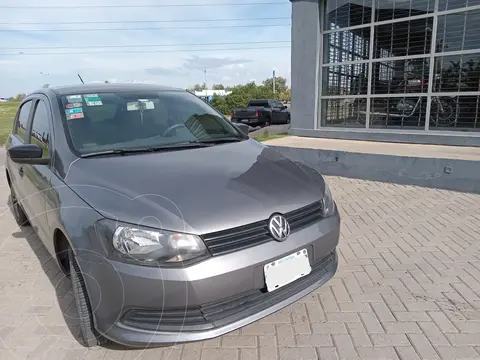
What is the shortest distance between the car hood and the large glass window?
230 inches

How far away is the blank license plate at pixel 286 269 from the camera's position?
203 cm

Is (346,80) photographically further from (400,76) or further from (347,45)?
(400,76)

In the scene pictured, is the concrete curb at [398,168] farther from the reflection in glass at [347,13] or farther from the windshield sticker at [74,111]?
the windshield sticker at [74,111]

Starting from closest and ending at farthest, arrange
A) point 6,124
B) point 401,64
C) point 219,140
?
point 219,140, point 401,64, point 6,124

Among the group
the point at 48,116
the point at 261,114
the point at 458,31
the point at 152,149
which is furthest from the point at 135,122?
the point at 261,114

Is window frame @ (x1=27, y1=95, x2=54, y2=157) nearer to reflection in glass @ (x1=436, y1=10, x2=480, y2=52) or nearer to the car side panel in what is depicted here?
the car side panel

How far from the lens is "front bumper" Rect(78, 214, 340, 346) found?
182 centimetres

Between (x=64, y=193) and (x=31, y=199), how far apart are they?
107 centimetres

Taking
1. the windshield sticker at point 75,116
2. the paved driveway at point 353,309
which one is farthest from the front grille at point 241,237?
the windshield sticker at point 75,116

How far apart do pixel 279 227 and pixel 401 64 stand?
6.88 metres

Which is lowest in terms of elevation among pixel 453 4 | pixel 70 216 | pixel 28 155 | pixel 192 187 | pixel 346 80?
pixel 70 216

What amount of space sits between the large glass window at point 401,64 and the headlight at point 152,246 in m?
7.04

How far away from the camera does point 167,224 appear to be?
6.19 ft

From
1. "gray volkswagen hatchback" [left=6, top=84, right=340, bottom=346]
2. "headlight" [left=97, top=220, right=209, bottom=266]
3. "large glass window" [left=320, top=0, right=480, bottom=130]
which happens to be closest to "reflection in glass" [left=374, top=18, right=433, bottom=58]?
"large glass window" [left=320, top=0, right=480, bottom=130]
